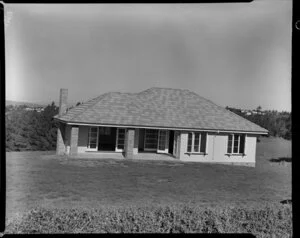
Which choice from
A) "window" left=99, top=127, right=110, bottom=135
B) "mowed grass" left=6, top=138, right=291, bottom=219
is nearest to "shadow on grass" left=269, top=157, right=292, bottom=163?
"mowed grass" left=6, top=138, right=291, bottom=219

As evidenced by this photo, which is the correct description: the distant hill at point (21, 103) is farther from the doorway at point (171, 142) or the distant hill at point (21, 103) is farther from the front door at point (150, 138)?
the doorway at point (171, 142)

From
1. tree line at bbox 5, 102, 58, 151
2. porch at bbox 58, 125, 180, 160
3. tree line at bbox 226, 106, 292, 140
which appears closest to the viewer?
tree line at bbox 5, 102, 58, 151

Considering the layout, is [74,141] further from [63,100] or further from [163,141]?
[163,141]

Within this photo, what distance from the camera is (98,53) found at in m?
4.80

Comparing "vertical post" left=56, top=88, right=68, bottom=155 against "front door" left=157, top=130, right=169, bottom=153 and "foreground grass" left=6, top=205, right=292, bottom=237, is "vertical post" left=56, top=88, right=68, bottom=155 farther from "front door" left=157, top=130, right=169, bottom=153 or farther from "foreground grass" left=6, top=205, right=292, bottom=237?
"front door" left=157, top=130, right=169, bottom=153

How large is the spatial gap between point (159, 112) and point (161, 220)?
1.84 m

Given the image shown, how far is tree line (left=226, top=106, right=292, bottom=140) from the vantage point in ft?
15.7

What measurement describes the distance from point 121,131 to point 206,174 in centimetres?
173

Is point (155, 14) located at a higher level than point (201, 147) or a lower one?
higher

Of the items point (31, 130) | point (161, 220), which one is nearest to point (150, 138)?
point (161, 220)

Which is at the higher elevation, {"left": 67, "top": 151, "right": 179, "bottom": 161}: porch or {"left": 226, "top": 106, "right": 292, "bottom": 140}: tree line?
{"left": 226, "top": 106, "right": 292, "bottom": 140}: tree line

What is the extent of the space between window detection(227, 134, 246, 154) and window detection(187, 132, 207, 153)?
42cm
